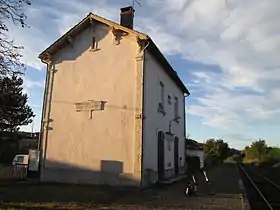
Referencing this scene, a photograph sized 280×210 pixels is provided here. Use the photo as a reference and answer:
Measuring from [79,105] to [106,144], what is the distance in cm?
259

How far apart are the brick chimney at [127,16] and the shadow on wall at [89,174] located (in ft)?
24.6

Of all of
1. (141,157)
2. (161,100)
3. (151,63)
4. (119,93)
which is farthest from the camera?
(161,100)

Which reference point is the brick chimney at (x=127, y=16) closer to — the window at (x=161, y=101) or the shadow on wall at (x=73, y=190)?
the window at (x=161, y=101)

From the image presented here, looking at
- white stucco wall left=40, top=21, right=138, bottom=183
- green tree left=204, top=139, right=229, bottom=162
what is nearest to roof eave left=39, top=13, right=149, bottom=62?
white stucco wall left=40, top=21, right=138, bottom=183

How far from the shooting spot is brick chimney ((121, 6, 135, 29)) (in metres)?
18.2

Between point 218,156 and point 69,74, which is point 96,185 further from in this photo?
point 218,156

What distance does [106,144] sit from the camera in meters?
16.0

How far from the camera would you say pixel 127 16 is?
18453 millimetres

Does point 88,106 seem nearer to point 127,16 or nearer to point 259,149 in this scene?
point 127,16

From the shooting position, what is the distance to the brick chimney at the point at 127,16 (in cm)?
1825

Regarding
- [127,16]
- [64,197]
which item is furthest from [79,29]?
[64,197]

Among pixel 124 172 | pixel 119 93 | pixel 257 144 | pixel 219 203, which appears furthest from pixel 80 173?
pixel 257 144

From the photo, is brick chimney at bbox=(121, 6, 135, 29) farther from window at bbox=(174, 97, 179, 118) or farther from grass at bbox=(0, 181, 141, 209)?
grass at bbox=(0, 181, 141, 209)

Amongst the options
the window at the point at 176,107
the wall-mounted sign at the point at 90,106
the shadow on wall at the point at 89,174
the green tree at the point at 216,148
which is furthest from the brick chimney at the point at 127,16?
the green tree at the point at 216,148
